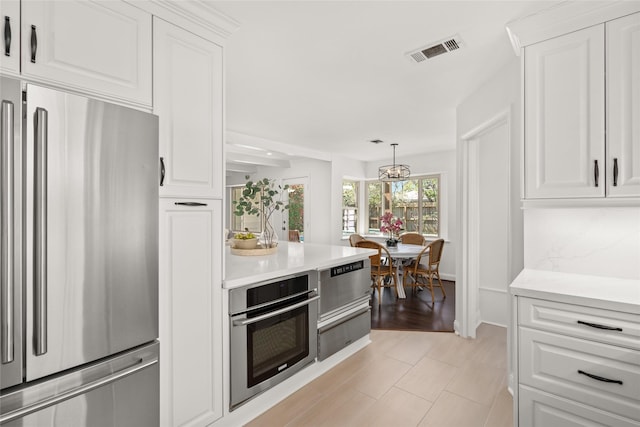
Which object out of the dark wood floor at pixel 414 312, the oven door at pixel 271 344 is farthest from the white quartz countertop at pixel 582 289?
the dark wood floor at pixel 414 312

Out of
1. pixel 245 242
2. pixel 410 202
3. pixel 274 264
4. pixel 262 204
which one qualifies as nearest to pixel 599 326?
pixel 274 264

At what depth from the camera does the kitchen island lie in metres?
1.92

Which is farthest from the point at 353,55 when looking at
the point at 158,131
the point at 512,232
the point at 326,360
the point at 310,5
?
the point at 326,360

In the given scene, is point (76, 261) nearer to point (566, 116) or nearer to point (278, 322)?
point (278, 322)

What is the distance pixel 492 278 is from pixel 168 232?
11.8 feet

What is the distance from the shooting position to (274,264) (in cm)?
240

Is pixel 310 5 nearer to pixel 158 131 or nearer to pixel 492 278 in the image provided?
pixel 158 131

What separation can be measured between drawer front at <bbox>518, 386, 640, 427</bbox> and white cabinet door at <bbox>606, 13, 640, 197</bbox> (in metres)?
1.08

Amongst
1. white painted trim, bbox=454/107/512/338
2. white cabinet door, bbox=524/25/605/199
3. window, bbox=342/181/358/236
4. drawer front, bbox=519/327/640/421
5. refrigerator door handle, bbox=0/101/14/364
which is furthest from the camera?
window, bbox=342/181/358/236

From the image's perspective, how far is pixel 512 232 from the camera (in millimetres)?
2379

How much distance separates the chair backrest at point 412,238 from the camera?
6.22 m

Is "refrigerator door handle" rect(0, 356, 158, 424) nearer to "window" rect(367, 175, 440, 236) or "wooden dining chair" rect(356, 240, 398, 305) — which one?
"wooden dining chair" rect(356, 240, 398, 305)

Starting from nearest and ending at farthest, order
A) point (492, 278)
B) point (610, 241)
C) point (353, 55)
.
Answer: point (610, 241) < point (353, 55) < point (492, 278)

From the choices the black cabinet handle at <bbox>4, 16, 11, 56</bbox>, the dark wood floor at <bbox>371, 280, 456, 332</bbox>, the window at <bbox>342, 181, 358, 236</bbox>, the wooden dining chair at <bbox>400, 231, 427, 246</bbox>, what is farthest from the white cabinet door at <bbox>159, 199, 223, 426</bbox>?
the window at <bbox>342, 181, 358, 236</bbox>
